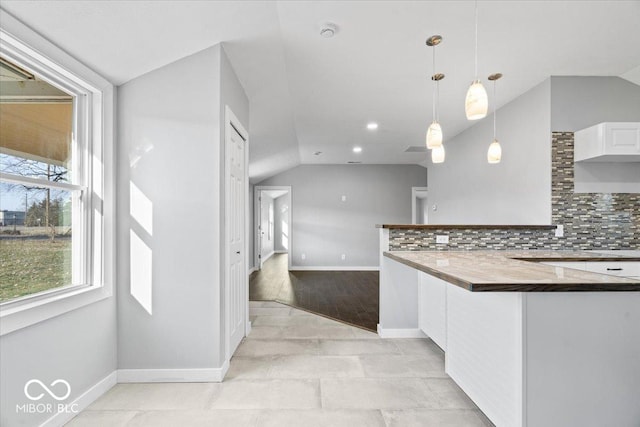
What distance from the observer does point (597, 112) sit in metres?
3.35

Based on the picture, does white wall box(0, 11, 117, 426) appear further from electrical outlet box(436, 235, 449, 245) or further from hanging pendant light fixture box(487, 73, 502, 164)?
hanging pendant light fixture box(487, 73, 502, 164)

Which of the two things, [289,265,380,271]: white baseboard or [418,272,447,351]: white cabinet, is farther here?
[289,265,380,271]: white baseboard

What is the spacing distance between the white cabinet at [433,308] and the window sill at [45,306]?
245cm

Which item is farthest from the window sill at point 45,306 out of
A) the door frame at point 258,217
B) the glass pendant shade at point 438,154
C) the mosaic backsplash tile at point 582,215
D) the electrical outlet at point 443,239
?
the door frame at point 258,217

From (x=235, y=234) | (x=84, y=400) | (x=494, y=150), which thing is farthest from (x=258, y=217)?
(x=84, y=400)

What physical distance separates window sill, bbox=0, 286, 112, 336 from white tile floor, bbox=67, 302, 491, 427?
66 centimetres

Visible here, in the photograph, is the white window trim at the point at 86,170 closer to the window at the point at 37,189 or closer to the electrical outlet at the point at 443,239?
the window at the point at 37,189

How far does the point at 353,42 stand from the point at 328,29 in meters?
0.29

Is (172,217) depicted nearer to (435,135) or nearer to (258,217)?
(435,135)

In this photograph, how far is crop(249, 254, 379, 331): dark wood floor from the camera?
4.05 m

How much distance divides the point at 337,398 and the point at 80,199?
2166 millimetres

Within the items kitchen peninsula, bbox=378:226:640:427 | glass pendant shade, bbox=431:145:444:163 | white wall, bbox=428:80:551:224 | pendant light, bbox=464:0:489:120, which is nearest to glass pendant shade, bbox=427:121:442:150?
glass pendant shade, bbox=431:145:444:163

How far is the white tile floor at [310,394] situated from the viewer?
1.88 metres

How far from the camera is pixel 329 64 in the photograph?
2.97m
